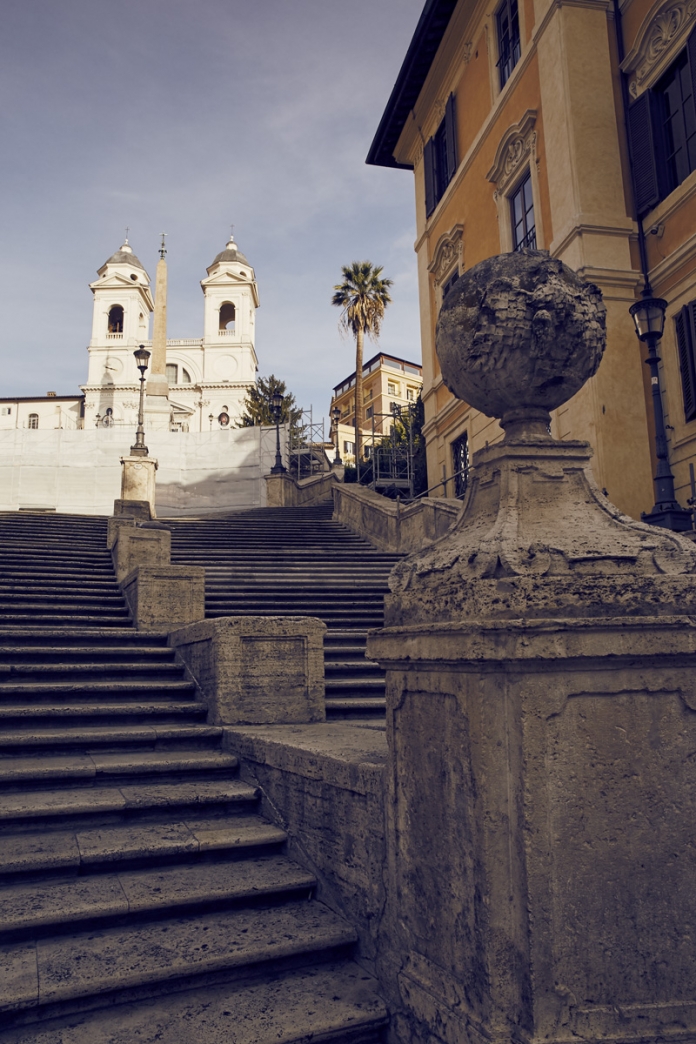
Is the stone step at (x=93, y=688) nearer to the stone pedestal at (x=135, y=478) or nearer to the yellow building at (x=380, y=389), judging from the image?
the stone pedestal at (x=135, y=478)

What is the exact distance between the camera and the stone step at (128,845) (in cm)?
348

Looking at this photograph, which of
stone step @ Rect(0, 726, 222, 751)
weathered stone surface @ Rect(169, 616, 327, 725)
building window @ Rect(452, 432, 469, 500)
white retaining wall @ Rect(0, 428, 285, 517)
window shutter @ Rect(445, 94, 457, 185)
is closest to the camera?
stone step @ Rect(0, 726, 222, 751)

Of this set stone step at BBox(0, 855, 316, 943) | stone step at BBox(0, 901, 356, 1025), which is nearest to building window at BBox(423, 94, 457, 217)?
stone step at BBox(0, 855, 316, 943)

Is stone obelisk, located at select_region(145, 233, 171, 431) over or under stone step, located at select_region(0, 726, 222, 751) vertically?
over

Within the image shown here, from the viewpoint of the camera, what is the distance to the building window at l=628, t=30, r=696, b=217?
37.8 feet

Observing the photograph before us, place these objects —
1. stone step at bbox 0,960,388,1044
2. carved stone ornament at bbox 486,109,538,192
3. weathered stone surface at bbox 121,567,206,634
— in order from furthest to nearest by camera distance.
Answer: carved stone ornament at bbox 486,109,538,192
weathered stone surface at bbox 121,567,206,634
stone step at bbox 0,960,388,1044

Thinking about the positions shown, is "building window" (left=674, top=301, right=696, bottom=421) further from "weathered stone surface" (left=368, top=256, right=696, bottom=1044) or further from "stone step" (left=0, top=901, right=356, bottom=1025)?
"stone step" (left=0, top=901, right=356, bottom=1025)

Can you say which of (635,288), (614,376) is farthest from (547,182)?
(614,376)

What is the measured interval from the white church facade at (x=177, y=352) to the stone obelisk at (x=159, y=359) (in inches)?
455

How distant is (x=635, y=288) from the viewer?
40.6 ft

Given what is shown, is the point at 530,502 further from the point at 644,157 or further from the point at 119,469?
the point at 119,469

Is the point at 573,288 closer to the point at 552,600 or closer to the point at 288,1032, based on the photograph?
the point at 552,600

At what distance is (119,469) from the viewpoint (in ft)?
101

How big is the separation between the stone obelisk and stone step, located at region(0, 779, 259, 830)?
153 feet
